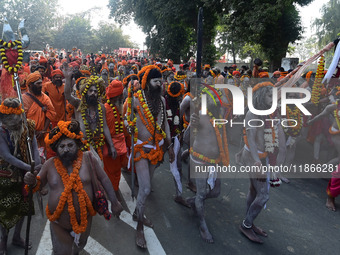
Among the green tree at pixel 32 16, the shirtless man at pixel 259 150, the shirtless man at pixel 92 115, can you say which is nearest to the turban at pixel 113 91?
the shirtless man at pixel 92 115

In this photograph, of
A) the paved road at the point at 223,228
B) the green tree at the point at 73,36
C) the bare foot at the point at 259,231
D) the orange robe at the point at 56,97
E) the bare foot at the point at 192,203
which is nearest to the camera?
the paved road at the point at 223,228

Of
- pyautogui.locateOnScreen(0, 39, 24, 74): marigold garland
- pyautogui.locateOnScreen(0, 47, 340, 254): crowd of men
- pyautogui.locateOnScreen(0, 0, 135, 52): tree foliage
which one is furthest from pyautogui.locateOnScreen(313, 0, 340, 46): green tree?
pyautogui.locateOnScreen(0, 0, 135, 52): tree foliage

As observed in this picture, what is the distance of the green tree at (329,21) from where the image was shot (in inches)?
1110

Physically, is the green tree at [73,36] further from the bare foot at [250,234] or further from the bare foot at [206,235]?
the bare foot at [250,234]

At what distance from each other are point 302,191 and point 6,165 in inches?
215

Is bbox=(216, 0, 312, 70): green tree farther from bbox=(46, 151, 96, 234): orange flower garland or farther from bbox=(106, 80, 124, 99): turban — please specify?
bbox=(46, 151, 96, 234): orange flower garland

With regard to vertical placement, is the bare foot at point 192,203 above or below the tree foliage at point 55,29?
below

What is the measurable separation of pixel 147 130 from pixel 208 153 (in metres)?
0.98

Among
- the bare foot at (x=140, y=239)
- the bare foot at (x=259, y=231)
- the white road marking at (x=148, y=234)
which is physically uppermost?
the bare foot at (x=140, y=239)

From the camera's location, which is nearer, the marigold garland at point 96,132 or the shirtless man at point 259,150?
the shirtless man at point 259,150

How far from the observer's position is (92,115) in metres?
4.53

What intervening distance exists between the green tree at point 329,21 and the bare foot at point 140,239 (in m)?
31.0

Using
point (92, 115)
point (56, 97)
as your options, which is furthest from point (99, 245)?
point (56, 97)

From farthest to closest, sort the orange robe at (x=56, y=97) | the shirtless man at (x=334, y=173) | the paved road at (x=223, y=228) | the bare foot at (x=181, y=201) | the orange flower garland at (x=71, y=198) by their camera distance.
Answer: the orange robe at (x=56, y=97) → the shirtless man at (x=334, y=173) → the bare foot at (x=181, y=201) → the paved road at (x=223, y=228) → the orange flower garland at (x=71, y=198)
